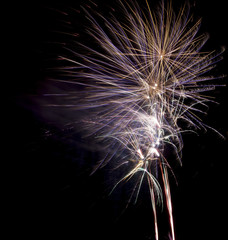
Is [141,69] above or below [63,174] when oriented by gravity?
above

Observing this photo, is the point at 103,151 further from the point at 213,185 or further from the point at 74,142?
the point at 213,185

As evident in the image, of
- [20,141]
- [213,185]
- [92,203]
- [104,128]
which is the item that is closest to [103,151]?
[104,128]

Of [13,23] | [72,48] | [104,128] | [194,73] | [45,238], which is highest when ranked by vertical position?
[13,23]

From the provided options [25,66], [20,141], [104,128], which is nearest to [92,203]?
[104,128]

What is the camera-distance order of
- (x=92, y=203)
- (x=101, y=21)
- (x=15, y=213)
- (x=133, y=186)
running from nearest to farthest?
(x=101, y=21) < (x=15, y=213) < (x=92, y=203) < (x=133, y=186)

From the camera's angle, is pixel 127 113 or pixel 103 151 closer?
pixel 127 113

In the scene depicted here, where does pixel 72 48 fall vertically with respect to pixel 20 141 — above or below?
above

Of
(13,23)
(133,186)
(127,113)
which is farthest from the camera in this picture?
(133,186)

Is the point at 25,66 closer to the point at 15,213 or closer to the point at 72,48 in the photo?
the point at 72,48
